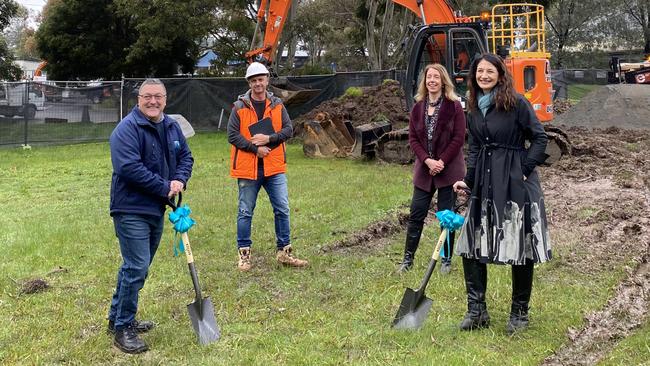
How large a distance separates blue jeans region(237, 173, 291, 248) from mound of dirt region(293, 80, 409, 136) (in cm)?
934

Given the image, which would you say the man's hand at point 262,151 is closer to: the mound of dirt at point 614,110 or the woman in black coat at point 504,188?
the woman in black coat at point 504,188

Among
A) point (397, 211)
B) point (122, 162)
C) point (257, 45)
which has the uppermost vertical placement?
point (257, 45)

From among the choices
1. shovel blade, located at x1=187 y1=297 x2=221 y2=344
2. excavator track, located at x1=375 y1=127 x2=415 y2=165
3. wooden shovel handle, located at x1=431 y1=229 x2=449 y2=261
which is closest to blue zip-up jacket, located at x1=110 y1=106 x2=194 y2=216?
shovel blade, located at x1=187 y1=297 x2=221 y2=344

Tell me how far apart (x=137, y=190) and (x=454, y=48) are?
8583 millimetres

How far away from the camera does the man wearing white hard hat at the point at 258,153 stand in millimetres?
5898

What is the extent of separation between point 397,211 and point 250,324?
3.98 metres

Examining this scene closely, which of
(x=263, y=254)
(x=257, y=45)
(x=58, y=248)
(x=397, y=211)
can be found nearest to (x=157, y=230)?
(x=263, y=254)

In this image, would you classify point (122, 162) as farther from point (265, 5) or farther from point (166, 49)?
point (166, 49)

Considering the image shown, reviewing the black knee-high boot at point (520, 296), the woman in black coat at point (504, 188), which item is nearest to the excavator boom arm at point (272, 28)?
the woman in black coat at point (504, 188)

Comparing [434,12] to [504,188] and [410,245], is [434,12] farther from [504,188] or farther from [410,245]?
[504,188]

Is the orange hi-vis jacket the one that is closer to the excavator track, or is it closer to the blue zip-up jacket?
the blue zip-up jacket

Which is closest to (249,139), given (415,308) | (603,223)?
(415,308)

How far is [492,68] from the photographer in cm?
422

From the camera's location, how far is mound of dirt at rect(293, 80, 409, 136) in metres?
16.0
